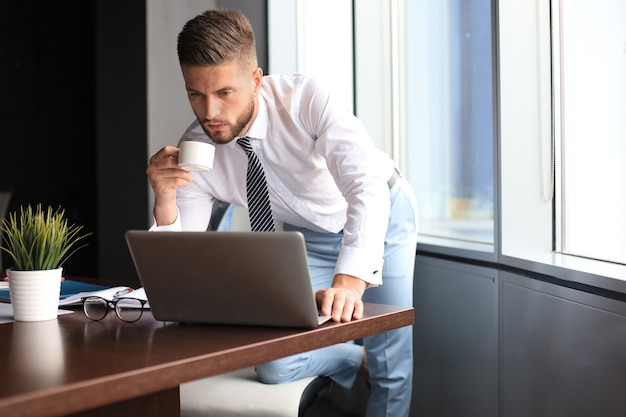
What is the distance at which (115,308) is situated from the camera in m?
1.47

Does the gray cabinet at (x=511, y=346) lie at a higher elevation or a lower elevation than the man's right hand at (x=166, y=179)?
lower

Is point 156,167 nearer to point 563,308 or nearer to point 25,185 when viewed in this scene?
point 563,308

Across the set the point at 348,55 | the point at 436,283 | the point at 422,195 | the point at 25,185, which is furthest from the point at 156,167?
the point at 25,185

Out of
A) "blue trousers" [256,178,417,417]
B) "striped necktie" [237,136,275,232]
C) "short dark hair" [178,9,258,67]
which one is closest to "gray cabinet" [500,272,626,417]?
"blue trousers" [256,178,417,417]

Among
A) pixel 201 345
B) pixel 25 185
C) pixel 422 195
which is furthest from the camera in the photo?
pixel 25 185

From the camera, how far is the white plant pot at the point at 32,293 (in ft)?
4.88

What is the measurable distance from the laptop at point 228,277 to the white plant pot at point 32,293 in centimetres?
27

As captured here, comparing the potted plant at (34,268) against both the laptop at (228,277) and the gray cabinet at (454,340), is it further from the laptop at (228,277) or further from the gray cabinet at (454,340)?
the gray cabinet at (454,340)

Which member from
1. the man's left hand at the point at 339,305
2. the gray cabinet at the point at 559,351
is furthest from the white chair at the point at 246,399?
the man's left hand at the point at 339,305

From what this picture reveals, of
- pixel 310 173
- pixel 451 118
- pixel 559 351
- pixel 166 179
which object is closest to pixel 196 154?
pixel 166 179

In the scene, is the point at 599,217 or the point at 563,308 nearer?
the point at 563,308

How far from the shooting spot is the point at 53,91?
6.14 metres

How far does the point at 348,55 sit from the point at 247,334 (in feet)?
8.79

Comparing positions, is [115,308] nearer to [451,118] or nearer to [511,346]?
[511,346]
